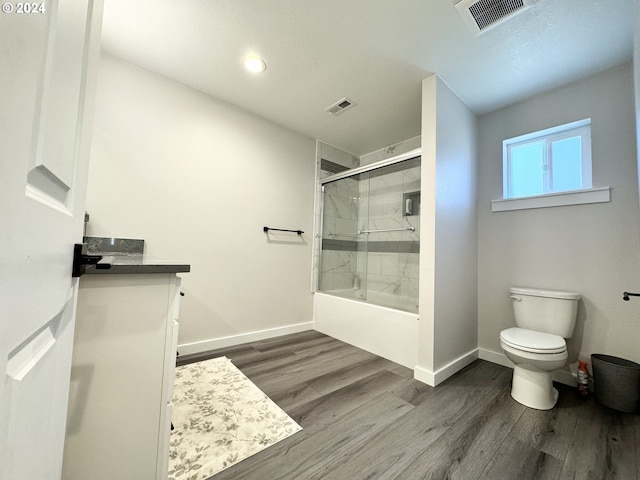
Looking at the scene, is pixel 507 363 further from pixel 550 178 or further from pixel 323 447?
pixel 323 447

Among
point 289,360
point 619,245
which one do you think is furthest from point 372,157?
point 289,360

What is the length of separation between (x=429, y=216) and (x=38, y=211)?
1950mm

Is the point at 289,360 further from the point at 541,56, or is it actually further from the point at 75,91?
the point at 541,56

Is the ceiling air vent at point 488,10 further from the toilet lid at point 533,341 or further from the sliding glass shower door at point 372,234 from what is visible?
the toilet lid at point 533,341

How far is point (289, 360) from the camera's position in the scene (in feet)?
6.85

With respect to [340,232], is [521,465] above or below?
below

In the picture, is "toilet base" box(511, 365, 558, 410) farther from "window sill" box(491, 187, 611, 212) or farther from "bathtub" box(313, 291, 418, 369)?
"window sill" box(491, 187, 611, 212)

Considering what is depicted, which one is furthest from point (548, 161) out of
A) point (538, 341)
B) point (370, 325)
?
point (370, 325)

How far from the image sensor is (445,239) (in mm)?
1926

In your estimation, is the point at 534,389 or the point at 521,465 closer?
the point at 521,465

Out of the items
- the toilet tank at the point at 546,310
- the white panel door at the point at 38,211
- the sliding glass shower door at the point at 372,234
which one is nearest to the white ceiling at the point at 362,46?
the sliding glass shower door at the point at 372,234

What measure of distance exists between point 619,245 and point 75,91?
9.29ft

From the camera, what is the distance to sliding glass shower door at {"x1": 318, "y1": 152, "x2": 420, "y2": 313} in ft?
8.79

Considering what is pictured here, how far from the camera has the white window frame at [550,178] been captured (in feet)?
5.94
